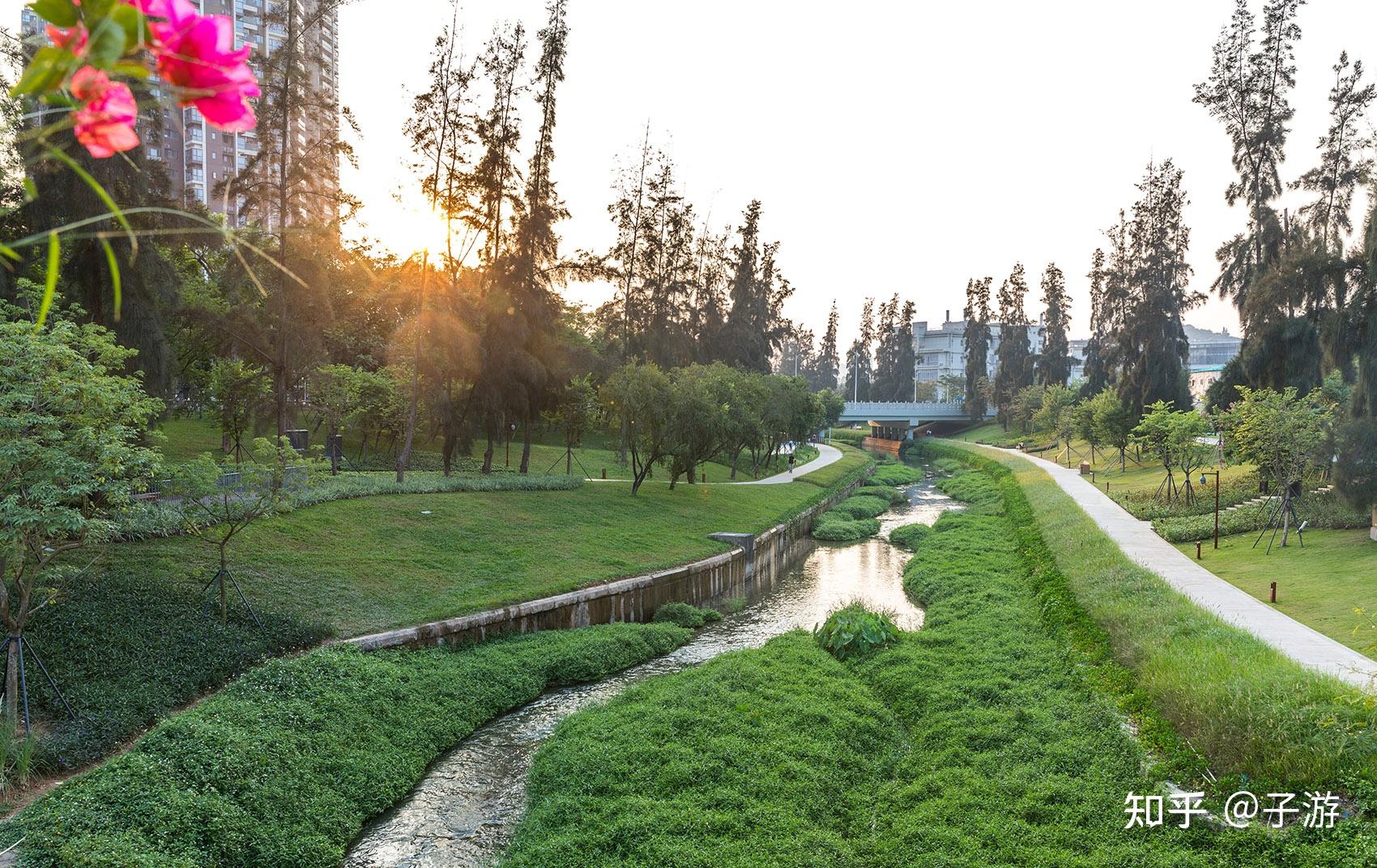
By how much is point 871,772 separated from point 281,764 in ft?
24.9

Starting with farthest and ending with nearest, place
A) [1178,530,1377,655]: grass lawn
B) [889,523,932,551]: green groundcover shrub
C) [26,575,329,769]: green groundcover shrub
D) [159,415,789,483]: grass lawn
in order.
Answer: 1. [159,415,789,483]: grass lawn
2. [889,523,932,551]: green groundcover shrub
3. [1178,530,1377,655]: grass lawn
4. [26,575,329,769]: green groundcover shrub

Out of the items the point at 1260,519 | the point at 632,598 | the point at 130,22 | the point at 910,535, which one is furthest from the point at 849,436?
the point at 130,22

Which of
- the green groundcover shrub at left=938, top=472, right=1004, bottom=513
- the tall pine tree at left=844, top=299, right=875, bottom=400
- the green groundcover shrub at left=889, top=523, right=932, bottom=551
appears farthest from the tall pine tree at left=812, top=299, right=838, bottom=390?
the green groundcover shrub at left=889, top=523, right=932, bottom=551

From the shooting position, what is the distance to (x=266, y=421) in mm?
31406

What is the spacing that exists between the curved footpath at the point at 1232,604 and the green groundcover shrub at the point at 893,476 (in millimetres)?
25946

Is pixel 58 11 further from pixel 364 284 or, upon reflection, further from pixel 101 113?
pixel 364 284

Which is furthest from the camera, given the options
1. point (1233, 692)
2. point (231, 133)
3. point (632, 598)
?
point (632, 598)

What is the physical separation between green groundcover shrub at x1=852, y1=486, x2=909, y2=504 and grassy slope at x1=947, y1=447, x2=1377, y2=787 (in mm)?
30927

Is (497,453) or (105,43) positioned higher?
(105,43)

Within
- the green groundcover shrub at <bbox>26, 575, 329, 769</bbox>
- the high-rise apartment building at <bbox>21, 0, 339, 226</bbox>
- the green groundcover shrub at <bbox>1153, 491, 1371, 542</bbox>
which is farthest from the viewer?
the green groundcover shrub at <bbox>1153, 491, 1371, 542</bbox>

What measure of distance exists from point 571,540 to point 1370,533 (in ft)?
67.0

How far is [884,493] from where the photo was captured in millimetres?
48406

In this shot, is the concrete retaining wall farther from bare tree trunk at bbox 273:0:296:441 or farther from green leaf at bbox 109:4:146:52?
green leaf at bbox 109:4:146:52

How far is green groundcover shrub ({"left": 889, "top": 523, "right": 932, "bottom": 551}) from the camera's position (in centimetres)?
3175
